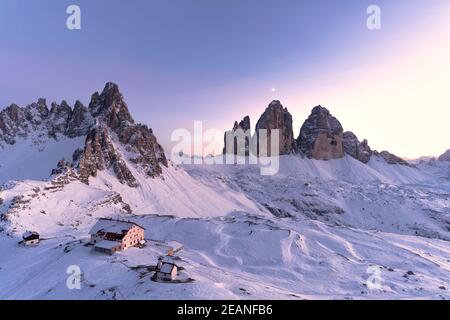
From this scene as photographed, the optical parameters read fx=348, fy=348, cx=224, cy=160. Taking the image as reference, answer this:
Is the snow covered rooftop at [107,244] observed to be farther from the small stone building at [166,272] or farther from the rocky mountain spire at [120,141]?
the rocky mountain spire at [120,141]

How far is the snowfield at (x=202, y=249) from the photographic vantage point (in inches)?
1666

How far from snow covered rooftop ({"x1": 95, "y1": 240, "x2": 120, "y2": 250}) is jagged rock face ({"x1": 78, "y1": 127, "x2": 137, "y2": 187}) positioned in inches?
3031

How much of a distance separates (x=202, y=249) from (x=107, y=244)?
20502 mm

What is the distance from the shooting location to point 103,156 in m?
138

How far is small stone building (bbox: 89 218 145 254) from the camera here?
5404cm

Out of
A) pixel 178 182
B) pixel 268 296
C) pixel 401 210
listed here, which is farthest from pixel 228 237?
pixel 401 210

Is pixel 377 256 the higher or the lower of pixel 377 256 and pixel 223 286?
the lower

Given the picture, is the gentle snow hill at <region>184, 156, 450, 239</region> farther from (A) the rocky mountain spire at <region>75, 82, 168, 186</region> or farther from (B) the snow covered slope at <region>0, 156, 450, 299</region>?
(A) the rocky mountain spire at <region>75, 82, 168, 186</region>

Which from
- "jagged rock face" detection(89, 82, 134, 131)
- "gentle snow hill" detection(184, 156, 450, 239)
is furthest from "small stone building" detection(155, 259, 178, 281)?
"jagged rock face" detection(89, 82, 134, 131)

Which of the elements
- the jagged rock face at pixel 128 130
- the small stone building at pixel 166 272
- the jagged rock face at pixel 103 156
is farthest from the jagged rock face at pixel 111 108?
the small stone building at pixel 166 272
